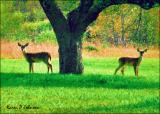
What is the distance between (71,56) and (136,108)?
49.8 ft

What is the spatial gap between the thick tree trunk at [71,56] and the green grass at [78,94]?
12.6 feet

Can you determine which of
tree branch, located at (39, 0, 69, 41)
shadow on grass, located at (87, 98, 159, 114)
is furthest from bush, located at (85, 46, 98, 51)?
shadow on grass, located at (87, 98, 159, 114)

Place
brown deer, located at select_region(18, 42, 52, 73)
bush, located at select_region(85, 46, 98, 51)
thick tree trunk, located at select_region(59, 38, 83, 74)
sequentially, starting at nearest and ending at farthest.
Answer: thick tree trunk, located at select_region(59, 38, 83, 74), brown deer, located at select_region(18, 42, 52, 73), bush, located at select_region(85, 46, 98, 51)

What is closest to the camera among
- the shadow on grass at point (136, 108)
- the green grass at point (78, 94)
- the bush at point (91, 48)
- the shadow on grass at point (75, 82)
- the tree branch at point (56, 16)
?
the shadow on grass at point (136, 108)

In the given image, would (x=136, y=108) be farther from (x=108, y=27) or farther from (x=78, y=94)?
(x=108, y=27)

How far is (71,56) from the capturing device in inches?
1273

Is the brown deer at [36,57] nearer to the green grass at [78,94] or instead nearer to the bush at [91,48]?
the green grass at [78,94]

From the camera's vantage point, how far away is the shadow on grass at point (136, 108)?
1678 cm

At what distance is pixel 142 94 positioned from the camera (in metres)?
22.3

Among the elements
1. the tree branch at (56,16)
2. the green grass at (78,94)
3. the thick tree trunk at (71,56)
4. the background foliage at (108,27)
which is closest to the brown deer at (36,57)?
the thick tree trunk at (71,56)

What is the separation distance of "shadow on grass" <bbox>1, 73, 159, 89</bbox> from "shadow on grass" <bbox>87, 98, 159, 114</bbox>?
702 centimetres

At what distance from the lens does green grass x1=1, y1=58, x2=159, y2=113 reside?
57.6ft

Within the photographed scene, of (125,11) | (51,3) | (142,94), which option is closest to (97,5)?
(51,3)

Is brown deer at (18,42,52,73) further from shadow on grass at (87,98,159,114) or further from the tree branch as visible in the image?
shadow on grass at (87,98,159,114)
